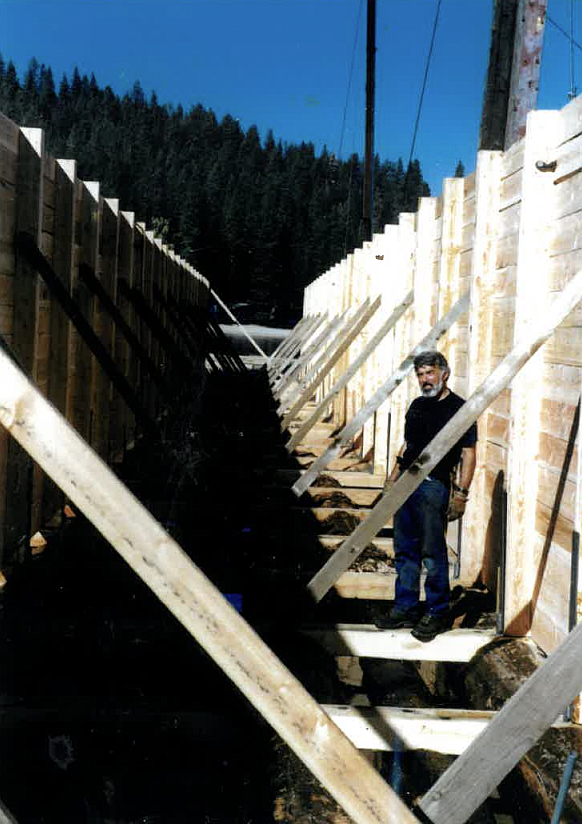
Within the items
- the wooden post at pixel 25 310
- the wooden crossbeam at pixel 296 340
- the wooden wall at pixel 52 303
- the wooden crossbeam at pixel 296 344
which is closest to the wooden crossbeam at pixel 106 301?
the wooden wall at pixel 52 303

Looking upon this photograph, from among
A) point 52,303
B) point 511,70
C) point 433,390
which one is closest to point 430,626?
point 433,390

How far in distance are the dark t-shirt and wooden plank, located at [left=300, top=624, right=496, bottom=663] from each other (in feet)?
3.02

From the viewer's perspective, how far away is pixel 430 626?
4875 millimetres

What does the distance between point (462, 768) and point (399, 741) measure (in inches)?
66.7

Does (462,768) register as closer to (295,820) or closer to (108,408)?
(295,820)

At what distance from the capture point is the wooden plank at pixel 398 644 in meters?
4.79

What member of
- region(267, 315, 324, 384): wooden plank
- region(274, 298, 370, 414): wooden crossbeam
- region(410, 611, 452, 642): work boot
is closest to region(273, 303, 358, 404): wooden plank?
region(274, 298, 370, 414): wooden crossbeam

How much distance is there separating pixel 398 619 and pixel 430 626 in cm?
28

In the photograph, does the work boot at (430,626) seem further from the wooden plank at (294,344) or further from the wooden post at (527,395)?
the wooden plank at (294,344)

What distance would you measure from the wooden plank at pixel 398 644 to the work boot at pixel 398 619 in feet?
0.40

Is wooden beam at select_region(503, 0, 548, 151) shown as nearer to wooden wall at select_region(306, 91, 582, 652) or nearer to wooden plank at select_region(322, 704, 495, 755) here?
wooden wall at select_region(306, 91, 582, 652)

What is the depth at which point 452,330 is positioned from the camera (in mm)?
6832

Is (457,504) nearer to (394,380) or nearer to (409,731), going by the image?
(409,731)

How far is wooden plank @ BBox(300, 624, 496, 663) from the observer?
479cm
